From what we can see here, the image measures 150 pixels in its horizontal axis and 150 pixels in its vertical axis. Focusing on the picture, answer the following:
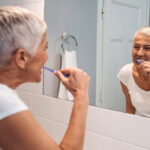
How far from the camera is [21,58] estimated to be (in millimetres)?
750

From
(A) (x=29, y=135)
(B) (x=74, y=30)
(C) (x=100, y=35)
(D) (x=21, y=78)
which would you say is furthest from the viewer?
(B) (x=74, y=30)

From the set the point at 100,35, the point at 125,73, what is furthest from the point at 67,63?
the point at 125,73

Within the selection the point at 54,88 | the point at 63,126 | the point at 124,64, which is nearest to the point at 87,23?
the point at 124,64

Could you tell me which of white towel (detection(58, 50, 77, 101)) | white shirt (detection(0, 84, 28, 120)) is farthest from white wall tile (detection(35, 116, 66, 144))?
white shirt (detection(0, 84, 28, 120))

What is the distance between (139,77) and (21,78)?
507mm

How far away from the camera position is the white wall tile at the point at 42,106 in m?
1.49

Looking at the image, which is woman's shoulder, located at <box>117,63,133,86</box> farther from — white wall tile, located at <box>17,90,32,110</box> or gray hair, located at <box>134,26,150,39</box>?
white wall tile, located at <box>17,90,32,110</box>

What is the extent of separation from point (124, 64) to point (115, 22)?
19 centimetres

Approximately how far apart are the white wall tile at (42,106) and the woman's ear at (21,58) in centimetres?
74

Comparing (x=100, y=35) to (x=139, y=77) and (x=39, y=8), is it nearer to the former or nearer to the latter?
(x=139, y=77)

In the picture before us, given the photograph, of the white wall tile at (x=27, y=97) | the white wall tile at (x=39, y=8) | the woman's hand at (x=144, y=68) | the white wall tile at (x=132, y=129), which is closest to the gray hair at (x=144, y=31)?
the woman's hand at (x=144, y=68)

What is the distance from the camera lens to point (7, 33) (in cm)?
72

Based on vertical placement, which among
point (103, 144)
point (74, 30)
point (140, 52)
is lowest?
point (103, 144)

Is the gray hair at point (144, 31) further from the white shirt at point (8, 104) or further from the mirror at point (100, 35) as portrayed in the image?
the white shirt at point (8, 104)
